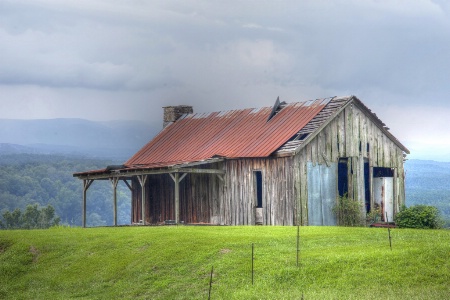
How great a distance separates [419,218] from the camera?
141ft

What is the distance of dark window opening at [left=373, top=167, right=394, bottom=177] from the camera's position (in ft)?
159

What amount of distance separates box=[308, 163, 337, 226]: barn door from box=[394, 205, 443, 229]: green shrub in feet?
11.9

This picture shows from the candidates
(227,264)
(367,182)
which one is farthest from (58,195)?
(227,264)

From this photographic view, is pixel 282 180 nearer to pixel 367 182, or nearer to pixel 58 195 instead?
pixel 367 182

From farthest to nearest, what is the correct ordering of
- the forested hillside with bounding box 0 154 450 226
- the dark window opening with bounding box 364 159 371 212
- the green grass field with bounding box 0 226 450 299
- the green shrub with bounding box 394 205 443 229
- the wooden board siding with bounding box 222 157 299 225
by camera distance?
1. the forested hillside with bounding box 0 154 450 226
2. the dark window opening with bounding box 364 159 371 212
3. the wooden board siding with bounding box 222 157 299 225
4. the green shrub with bounding box 394 205 443 229
5. the green grass field with bounding box 0 226 450 299

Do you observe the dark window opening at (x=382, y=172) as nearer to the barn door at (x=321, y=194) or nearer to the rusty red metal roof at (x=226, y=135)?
the barn door at (x=321, y=194)

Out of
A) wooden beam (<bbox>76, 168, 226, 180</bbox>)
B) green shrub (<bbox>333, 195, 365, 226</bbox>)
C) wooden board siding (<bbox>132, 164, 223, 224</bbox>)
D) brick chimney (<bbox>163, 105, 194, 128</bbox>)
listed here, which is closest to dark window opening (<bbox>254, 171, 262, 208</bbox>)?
wooden beam (<bbox>76, 168, 226, 180</bbox>)

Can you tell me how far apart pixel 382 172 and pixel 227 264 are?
21.9 metres

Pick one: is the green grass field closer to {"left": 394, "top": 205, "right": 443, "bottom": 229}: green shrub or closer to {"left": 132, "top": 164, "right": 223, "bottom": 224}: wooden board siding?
{"left": 394, "top": 205, "right": 443, "bottom": 229}: green shrub

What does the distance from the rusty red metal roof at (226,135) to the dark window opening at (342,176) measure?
115 inches

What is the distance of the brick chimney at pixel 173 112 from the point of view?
5741 cm

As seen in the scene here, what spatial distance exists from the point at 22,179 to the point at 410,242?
446 ft

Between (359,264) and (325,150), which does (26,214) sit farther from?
(359,264)

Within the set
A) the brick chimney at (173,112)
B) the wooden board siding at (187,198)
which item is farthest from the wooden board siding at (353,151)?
the brick chimney at (173,112)
